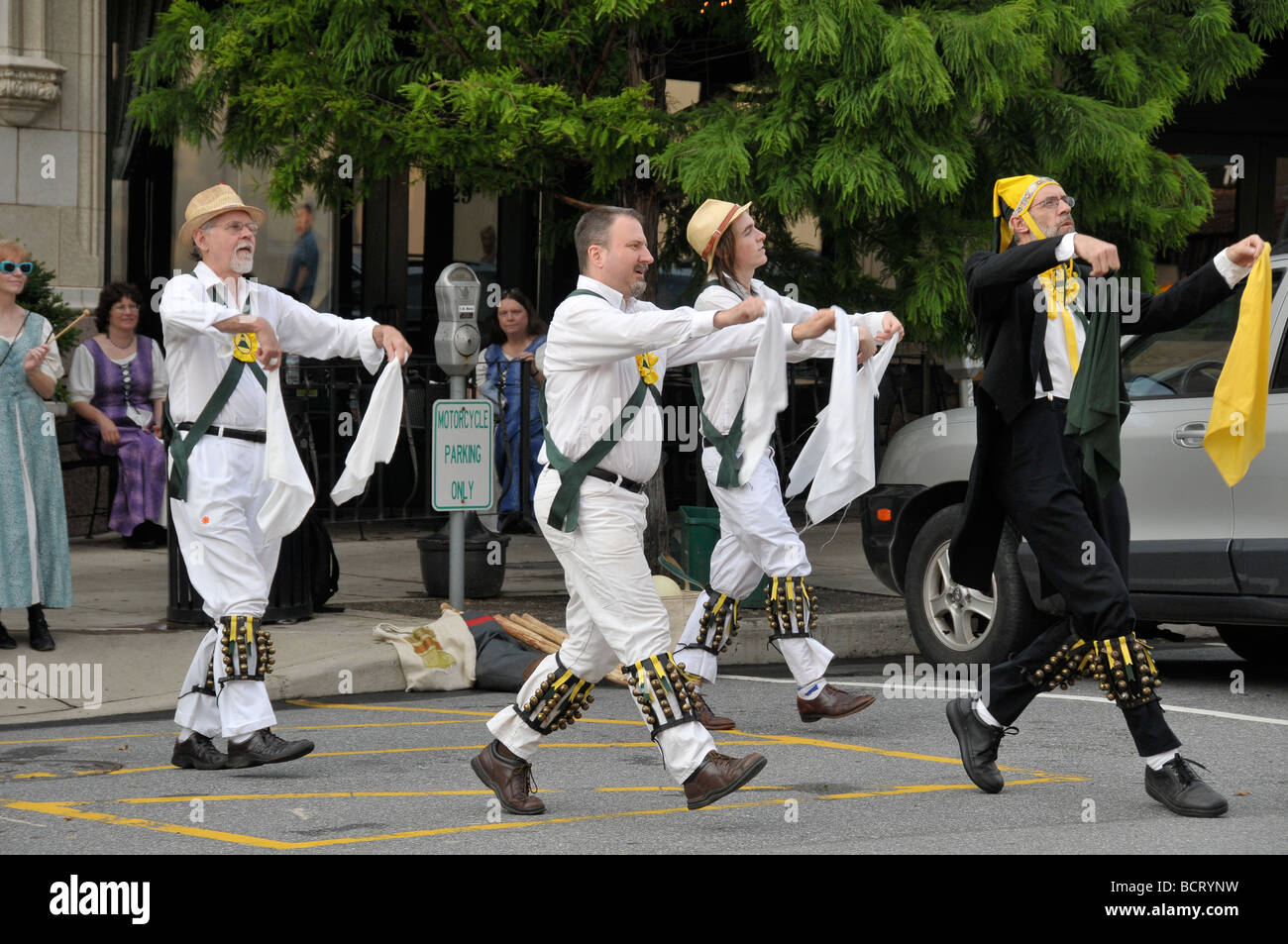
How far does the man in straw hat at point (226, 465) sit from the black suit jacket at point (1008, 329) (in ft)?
6.67

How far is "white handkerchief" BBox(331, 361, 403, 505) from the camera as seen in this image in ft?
22.3

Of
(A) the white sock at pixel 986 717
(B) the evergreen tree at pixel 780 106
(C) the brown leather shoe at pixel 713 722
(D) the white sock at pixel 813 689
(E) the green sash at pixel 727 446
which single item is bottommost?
(C) the brown leather shoe at pixel 713 722

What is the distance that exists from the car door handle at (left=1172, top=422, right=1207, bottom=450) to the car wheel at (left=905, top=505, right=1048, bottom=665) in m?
0.84

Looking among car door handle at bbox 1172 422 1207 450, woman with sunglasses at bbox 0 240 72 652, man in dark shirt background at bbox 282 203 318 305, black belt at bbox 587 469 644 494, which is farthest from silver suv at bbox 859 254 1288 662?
man in dark shirt background at bbox 282 203 318 305

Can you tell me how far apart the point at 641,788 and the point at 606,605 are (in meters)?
0.93

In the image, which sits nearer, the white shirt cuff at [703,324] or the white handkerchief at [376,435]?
the white shirt cuff at [703,324]

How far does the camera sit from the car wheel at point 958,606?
29.2ft

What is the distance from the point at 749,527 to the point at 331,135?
15.4 feet

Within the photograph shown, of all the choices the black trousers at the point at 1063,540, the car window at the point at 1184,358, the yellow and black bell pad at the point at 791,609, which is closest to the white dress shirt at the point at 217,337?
the yellow and black bell pad at the point at 791,609

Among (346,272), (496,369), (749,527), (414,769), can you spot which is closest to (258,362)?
(414,769)

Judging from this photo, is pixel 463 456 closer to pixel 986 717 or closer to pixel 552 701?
pixel 552 701

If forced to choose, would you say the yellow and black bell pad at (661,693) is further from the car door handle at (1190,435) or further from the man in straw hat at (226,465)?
the car door handle at (1190,435)

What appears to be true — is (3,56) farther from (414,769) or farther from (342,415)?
(414,769)
